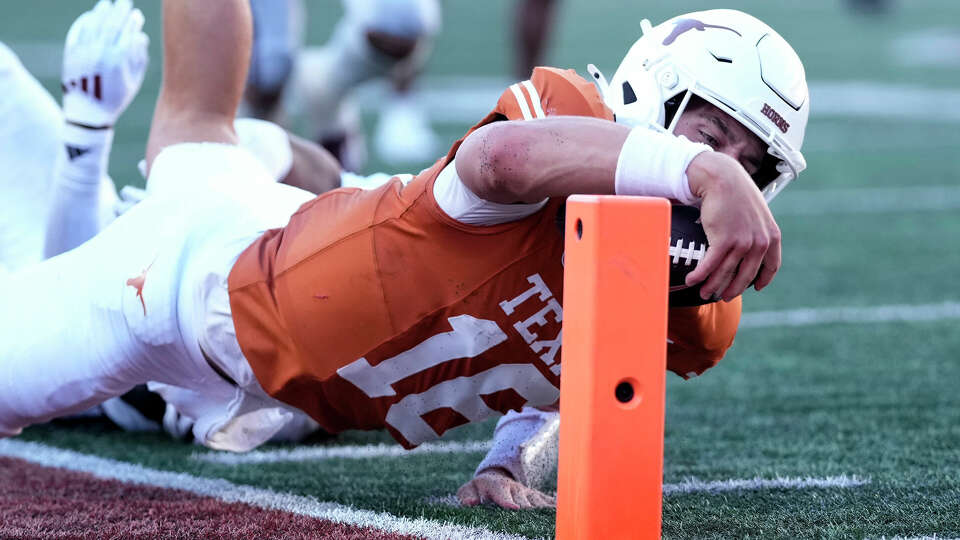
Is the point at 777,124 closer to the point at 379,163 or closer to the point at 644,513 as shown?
the point at 644,513

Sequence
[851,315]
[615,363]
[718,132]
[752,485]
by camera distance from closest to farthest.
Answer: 1. [615,363]
2. [718,132]
3. [752,485]
4. [851,315]

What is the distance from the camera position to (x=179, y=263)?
2.32m

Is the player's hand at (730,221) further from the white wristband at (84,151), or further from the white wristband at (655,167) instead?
the white wristband at (84,151)

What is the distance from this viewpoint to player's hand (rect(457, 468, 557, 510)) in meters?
2.33

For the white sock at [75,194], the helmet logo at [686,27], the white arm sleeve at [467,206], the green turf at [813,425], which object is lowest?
the green turf at [813,425]

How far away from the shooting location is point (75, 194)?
10.2 feet

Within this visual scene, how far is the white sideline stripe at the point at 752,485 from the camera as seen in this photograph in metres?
2.42

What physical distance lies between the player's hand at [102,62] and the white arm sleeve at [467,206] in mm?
1315

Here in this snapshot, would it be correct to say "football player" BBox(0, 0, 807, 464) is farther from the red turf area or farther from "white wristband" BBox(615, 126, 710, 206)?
the red turf area

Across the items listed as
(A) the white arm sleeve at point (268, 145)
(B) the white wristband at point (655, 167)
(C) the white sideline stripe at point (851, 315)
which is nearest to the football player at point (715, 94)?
(B) the white wristband at point (655, 167)

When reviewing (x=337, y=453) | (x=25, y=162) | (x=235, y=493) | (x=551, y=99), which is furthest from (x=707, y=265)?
(x=25, y=162)

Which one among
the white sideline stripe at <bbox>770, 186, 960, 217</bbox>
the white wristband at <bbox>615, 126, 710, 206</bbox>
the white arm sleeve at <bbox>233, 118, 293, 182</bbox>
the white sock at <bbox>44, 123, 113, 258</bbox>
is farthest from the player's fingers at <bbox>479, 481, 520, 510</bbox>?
the white sideline stripe at <bbox>770, 186, 960, 217</bbox>

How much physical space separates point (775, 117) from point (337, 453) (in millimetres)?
1322

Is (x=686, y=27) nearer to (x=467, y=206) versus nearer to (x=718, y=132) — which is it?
(x=718, y=132)
